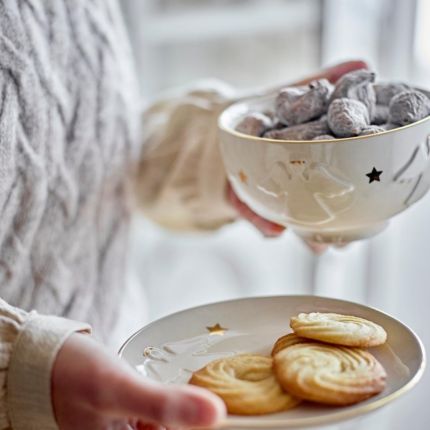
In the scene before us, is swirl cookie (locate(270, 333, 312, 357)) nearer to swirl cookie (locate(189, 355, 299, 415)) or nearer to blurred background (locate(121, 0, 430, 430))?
swirl cookie (locate(189, 355, 299, 415))

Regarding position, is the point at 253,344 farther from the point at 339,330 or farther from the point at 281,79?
the point at 281,79

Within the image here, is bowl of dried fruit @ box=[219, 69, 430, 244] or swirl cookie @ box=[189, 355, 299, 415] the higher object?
bowl of dried fruit @ box=[219, 69, 430, 244]

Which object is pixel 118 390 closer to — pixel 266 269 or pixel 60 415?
pixel 60 415

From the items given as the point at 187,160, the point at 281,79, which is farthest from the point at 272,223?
A: the point at 281,79

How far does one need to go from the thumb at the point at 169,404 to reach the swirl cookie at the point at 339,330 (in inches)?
3.5

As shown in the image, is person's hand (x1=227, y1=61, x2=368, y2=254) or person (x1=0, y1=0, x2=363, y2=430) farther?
person's hand (x1=227, y1=61, x2=368, y2=254)

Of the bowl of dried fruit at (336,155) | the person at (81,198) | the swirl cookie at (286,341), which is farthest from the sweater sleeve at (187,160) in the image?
the swirl cookie at (286,341)

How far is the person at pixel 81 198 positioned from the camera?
0.37 metres

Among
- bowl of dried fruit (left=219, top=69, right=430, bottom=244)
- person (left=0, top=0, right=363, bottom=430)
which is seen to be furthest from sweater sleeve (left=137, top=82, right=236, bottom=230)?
bowl of dried fruit (left=219, top=69, right=430, bottom=244)

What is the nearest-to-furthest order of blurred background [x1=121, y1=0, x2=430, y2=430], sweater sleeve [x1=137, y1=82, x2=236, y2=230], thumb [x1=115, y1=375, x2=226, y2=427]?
thumb [x1=115, y1=375, x2=226, y2=427]
sweater sleeve [x1=137, y1=82, x2=236, y2=230]
blurred background [x1=121, y1=0, x2=430, y2=430]

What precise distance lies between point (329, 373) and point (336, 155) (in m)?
0.14

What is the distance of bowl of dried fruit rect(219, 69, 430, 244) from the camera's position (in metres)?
0.45

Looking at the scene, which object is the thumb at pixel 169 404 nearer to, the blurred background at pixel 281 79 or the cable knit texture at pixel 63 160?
the cable knit texture at pixel 63 160

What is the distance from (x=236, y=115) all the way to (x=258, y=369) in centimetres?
22
